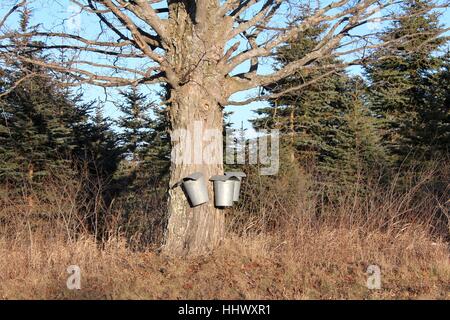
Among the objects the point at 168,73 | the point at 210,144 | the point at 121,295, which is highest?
the point at 168,73

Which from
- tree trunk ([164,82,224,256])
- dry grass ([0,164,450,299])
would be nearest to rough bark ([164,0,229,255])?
tree trunk ([164,82,224,256])

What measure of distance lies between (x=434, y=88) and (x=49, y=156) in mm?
17182

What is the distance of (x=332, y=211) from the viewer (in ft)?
26.5

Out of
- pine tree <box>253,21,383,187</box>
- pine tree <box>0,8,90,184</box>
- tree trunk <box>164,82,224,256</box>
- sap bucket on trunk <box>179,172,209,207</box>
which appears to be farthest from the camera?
pine tree <box>0,8,90,184</box>

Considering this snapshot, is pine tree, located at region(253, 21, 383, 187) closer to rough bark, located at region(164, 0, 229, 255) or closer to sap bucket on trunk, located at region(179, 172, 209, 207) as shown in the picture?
rough bark, located at region(164, 0, 229, 255)

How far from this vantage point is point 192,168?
656cm

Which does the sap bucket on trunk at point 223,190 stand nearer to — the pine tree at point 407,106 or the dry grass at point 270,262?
the dry grass at point 270,262

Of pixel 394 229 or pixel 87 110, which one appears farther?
pixel 87 110

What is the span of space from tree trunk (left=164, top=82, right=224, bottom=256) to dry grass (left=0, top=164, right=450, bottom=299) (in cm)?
24

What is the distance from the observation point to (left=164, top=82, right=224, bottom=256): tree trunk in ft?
21.2

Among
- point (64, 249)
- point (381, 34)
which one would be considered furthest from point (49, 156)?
point (381, 34)

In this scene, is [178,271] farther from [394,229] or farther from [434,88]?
[434,88]

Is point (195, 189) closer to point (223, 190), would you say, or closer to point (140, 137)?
point (223, 190)

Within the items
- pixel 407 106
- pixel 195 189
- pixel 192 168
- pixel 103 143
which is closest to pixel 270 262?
pixel 195 189
